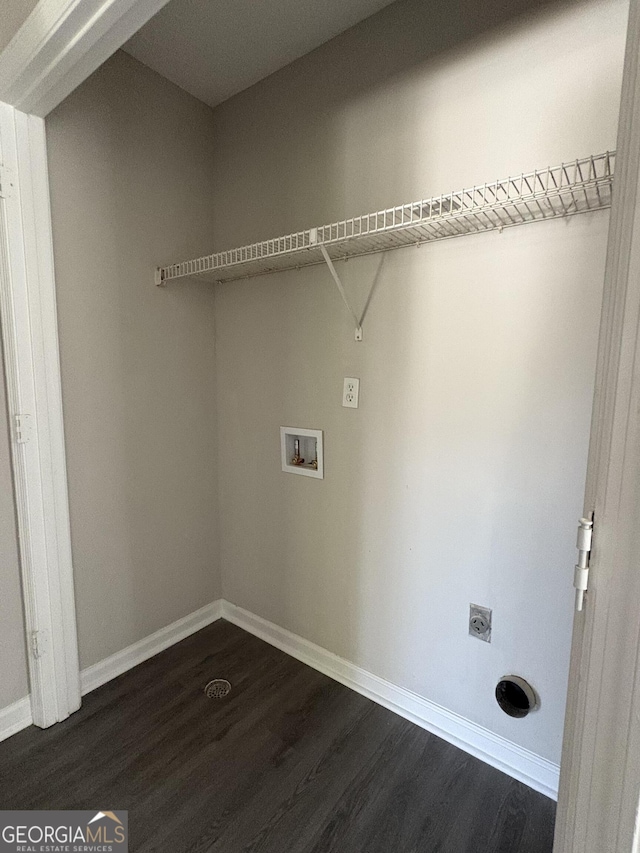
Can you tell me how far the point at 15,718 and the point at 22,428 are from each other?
110 centimetres

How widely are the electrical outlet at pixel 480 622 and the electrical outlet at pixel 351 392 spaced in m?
0.85

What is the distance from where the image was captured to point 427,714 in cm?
171

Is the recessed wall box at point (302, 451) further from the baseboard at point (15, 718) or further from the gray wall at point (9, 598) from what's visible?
the baseboard at point (15, 718)

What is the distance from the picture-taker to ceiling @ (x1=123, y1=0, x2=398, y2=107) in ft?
5.17

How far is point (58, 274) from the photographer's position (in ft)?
5.53

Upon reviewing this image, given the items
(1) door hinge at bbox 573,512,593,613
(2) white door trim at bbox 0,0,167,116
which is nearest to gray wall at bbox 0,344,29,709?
(2) white door trim at bbox 0,0,167,116

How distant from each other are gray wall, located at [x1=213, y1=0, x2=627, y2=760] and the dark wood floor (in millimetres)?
208

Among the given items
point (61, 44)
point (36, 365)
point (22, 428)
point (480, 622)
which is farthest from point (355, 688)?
point (61, 44)

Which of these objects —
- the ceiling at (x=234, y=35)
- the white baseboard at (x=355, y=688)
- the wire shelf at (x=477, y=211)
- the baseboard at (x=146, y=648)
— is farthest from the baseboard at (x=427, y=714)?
the ceiling at (x=234, y=35)

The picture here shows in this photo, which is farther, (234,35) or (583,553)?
(234,35)

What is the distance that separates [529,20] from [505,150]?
1.11 feet

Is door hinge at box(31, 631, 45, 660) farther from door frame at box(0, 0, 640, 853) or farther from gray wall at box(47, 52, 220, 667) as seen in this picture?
gray wall at box(47, 52, 220, 667)

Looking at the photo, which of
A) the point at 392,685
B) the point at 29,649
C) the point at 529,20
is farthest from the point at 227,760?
the point at 529,20

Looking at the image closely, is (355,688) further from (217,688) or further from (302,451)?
(302,451)
